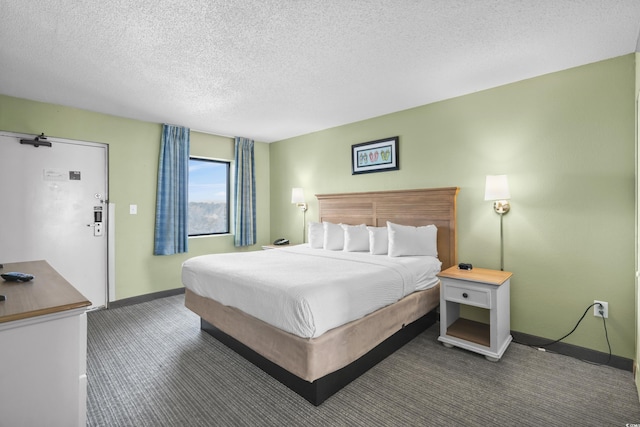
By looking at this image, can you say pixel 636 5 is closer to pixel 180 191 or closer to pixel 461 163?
pixel 461 163

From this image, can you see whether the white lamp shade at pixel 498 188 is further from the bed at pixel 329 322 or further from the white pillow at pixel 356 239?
the white pillow at pixel 356 239

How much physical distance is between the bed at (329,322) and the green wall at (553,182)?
0.92 feet

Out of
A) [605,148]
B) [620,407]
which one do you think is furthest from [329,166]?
[620,407]

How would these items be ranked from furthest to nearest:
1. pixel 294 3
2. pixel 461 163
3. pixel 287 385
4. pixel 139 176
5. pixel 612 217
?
pixel 139 176
pixel 461 163
pixel 612 217
pixel 287 385
pixel 294 3

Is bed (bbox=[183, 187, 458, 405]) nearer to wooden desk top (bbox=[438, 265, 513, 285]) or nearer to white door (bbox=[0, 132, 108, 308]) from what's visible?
wooden desk top (bbox=[438, 265, 513, 285])

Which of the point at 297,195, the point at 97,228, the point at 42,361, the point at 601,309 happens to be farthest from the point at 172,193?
the point at 601,309

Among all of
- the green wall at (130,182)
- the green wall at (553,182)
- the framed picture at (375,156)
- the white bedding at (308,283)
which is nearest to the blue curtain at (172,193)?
the green wall at (130,182)

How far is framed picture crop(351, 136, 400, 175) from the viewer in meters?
3.90

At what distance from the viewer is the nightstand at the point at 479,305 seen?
8.14ft

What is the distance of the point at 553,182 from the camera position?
273 cm

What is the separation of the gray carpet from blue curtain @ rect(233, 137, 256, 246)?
2553 millimetres

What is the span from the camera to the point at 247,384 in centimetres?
221

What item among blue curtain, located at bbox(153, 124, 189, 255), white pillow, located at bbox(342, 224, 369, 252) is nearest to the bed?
white pillow, located at bbox(342, 224, 369, 252)

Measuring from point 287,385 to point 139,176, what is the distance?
3510 mm
